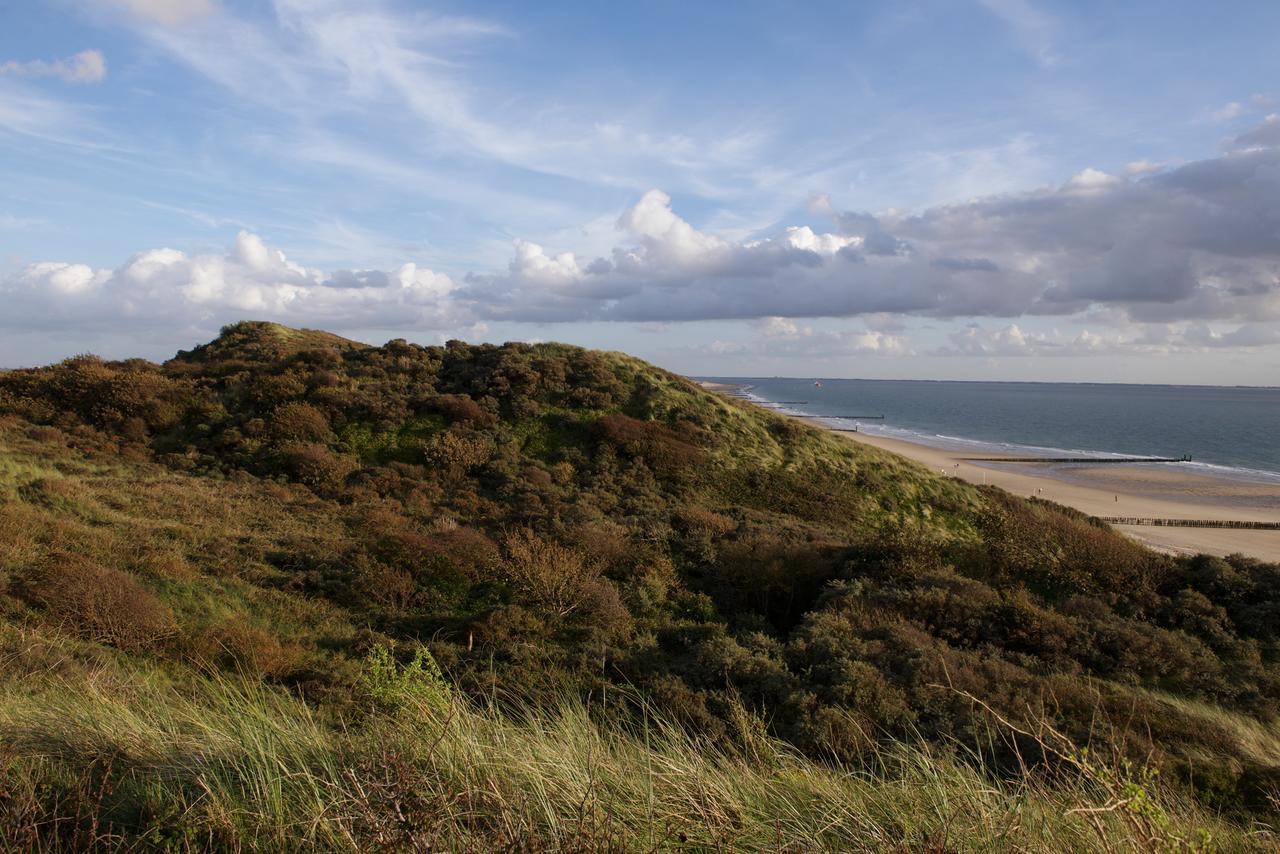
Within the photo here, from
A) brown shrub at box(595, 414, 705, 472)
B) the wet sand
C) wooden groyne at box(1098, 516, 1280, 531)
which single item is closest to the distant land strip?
the wet sand

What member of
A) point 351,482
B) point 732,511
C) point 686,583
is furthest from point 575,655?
point 351,482

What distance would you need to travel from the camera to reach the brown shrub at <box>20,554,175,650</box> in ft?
27.0

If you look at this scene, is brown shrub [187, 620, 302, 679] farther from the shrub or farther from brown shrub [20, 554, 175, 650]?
the shrub

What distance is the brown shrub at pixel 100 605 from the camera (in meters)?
8.22

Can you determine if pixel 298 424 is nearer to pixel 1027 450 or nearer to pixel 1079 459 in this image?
pixel 1079 459

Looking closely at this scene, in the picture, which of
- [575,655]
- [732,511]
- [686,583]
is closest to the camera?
[575,655]

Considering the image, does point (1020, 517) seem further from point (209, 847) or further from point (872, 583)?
point (209, 847)

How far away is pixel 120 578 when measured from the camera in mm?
9289

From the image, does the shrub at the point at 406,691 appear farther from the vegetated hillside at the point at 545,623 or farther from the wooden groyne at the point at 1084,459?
the wooden groyne at the point at 1084,459

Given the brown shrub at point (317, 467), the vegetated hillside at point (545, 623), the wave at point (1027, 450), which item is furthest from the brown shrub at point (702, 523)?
the wave at point (1027, 450)

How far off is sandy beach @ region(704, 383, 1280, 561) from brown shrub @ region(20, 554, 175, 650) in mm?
24878

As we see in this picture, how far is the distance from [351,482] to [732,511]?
36.7 feet

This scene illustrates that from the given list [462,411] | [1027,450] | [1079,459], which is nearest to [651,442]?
[462,411]

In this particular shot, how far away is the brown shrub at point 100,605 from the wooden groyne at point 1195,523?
1447 inches
